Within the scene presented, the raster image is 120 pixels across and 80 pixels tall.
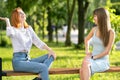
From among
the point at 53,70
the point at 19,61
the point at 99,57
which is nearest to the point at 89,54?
the point at 99,57

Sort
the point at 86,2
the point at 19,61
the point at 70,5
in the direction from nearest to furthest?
1. the point at 19,61
2. the point at 86,2
3. the point at 70,5

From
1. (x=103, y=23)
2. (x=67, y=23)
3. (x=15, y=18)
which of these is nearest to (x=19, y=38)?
(x=15, y=18)

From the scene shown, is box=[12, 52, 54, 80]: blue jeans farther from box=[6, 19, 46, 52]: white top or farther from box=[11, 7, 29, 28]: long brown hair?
box=[11, 7, 29, 28]: long brown hair

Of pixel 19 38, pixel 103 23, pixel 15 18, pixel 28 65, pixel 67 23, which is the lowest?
pixel 67 23

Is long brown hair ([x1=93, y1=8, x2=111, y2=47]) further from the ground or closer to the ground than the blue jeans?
further from the ground

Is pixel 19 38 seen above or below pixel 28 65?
above

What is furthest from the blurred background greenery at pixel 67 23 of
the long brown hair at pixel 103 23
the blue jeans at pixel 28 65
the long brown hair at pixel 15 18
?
the long brown hair at pixel 15 18

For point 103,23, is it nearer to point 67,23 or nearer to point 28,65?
point 28,65

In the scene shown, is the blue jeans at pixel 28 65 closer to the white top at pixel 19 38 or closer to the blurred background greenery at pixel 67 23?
the white top at pixel 19 38

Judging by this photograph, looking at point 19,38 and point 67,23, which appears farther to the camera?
point 67,23

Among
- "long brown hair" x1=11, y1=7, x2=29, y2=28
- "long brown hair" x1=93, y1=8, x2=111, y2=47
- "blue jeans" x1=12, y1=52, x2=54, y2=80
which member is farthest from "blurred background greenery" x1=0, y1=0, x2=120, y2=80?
"long brown hair" x1=11, y1=7, x2=29, y2=28

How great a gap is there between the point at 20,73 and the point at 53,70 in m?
0.68

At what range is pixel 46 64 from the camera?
8.33 meters

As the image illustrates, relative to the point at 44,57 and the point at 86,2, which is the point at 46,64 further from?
the point at 86,2
